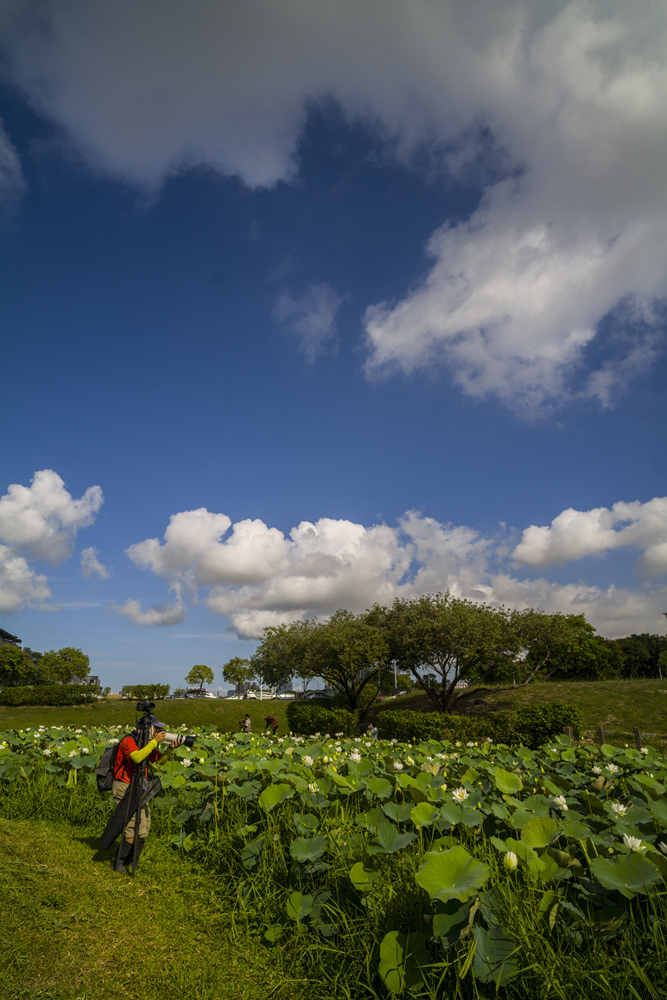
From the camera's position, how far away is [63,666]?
3741 centimetres

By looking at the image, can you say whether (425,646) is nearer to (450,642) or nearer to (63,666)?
(450,642)

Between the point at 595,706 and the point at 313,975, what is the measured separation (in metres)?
25.0

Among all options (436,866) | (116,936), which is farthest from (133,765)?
(436,866)

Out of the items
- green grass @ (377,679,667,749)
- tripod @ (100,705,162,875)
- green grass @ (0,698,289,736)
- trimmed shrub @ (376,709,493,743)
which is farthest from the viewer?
green grass @ (0,698,289,736)

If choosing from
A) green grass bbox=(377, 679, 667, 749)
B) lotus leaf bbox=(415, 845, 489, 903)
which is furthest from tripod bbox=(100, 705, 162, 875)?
green grass bbox=(377, 679, 667, 749)

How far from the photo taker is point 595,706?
939 inches

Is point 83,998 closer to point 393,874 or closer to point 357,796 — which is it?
point 393,874

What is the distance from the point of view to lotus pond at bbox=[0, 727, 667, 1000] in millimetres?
2490

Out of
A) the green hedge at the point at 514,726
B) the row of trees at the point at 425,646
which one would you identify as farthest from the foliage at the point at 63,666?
the green hedge at the point at 514,726

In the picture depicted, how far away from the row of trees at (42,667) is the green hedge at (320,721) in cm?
2085

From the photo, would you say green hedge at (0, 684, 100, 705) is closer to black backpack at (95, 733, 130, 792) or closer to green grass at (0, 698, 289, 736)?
green grass at (0, 698, 289, 736)

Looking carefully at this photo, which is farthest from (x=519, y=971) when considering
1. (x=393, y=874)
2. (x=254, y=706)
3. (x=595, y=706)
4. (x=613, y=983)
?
(x=254, y=706)

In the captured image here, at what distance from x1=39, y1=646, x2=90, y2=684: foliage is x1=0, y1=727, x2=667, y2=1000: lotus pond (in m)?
35.4

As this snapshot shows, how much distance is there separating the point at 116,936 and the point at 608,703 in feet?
84.7
